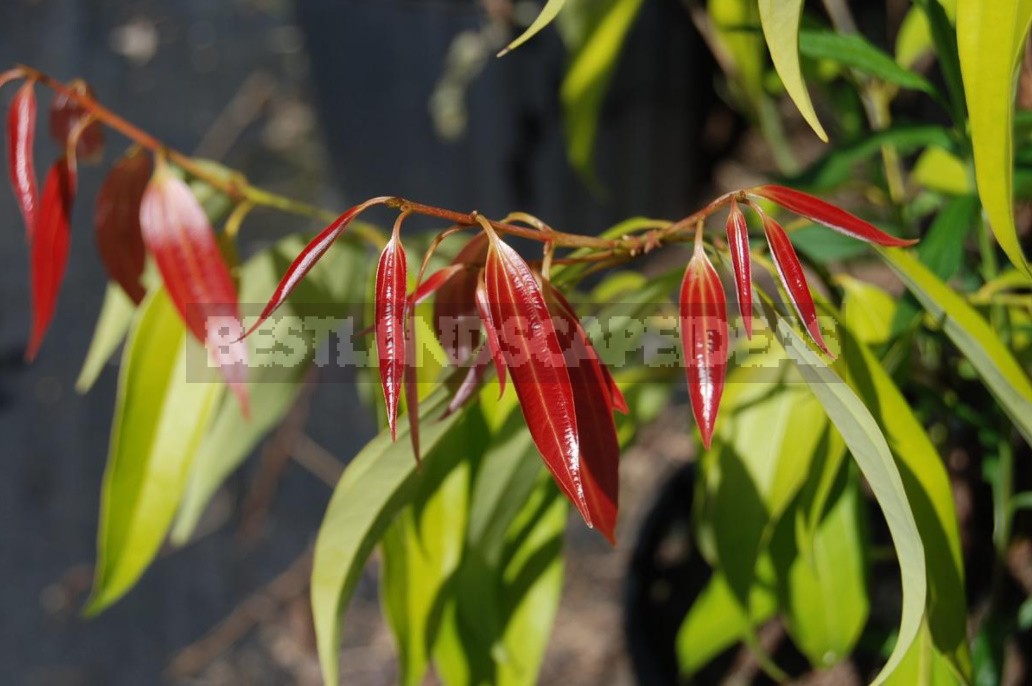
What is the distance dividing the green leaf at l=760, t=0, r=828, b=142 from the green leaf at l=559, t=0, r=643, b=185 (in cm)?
42

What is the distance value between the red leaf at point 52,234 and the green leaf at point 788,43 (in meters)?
0.28

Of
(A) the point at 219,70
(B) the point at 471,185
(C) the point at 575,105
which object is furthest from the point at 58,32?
(C) the point at 575,105

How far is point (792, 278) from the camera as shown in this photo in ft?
0.79

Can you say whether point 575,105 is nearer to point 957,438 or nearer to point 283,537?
point 957,438

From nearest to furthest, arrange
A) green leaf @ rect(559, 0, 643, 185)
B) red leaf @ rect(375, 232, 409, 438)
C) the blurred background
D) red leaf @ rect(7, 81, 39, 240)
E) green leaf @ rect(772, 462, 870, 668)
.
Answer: red leaf @ rect(375, 232, 409, 438) < red leaf @ rect(7, 81, 39, 240) < green leaf @ rect(772, 462, 870, 668) < green leaf @ rect(559, 0, 643, 185) < the blurred background

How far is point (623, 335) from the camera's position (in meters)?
0.36

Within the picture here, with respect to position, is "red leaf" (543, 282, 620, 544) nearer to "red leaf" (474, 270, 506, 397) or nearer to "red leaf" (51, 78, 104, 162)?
"red leaf" (474, 270, 506, 397)

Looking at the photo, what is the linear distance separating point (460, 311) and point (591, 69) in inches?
15.3

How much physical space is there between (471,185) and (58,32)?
837 mm

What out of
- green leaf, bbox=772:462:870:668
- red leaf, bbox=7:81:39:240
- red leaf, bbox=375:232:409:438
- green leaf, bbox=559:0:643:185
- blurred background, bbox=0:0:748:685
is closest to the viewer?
red leaf, bbox=375:232:409:438

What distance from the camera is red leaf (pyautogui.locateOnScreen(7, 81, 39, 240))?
0.34 m

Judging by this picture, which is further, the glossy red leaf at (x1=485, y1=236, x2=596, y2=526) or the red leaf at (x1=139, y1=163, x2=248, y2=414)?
the red leaf at (x1=139, y1=163, x2=248, y2=414)

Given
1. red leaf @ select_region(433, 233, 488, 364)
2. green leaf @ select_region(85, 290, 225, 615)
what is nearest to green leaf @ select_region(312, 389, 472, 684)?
red leaf @ select_region(433, 233, 488, 364)

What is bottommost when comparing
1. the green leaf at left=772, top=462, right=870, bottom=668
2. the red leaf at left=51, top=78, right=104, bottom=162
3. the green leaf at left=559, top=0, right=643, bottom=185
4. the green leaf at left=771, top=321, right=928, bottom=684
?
the green leaf at left=772, top=462, right=870, bottom=668
